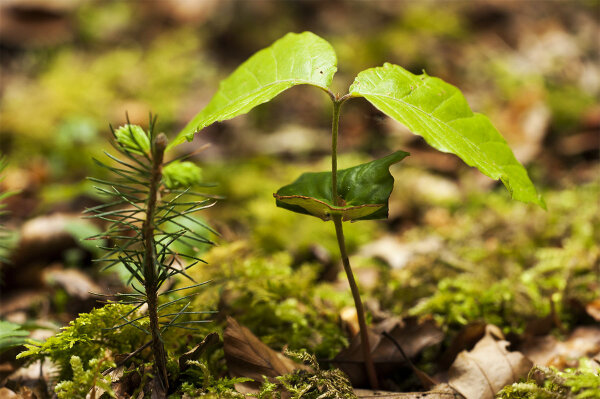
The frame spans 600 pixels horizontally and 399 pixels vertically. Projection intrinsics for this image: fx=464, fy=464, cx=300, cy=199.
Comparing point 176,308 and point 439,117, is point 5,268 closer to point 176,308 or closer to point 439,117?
point 176,308

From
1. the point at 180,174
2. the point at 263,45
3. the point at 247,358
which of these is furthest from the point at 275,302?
the point at 263,45

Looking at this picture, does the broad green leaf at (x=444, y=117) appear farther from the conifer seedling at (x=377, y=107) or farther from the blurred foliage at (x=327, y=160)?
the blurred foliage at (x=327, y=160)

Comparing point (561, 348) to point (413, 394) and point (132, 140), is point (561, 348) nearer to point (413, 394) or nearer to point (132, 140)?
point (413, 394)

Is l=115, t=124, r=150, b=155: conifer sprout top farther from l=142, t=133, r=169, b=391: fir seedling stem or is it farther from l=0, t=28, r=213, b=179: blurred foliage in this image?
l=0, t=28, r=213, b=179: blurred foliage

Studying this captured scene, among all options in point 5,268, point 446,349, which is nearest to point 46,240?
point 5,268

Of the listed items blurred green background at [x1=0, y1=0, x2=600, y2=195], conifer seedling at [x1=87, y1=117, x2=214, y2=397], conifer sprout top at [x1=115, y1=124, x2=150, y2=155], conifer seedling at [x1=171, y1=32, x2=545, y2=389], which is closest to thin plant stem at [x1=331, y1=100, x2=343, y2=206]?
conifer seedling at [x1=171, y1=32, x2=545, y2=389]

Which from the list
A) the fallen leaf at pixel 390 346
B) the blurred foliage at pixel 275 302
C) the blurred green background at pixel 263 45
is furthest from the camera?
the blurred green background at pixel 263 45

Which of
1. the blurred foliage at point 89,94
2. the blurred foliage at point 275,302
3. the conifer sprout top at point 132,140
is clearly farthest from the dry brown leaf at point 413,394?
the blurred foliage at point 89,94
